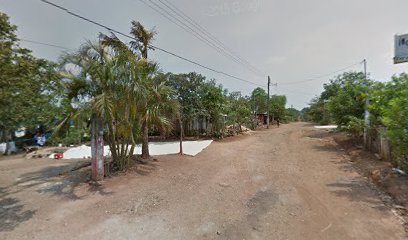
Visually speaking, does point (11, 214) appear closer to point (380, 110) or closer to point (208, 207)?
point (208, 207)

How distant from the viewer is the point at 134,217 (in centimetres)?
436

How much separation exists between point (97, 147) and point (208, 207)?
3.57 metres

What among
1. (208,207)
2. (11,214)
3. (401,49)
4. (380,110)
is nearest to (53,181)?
(11,214)

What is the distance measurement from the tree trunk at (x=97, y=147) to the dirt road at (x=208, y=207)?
45cm

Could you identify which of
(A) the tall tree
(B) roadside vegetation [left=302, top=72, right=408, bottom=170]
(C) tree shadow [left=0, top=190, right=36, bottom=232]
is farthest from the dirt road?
(A) the tall tree

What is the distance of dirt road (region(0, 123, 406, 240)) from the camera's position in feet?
12.2

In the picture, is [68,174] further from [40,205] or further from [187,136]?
[187,136]

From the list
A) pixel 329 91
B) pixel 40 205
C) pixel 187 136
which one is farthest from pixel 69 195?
pixel 329 91

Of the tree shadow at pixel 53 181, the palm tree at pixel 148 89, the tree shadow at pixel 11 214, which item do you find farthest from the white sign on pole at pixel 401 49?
the tree shadow at pixel 11 214

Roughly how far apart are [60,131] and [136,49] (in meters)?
4.09

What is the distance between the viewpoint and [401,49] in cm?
758

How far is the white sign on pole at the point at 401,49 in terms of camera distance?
7.51 metres

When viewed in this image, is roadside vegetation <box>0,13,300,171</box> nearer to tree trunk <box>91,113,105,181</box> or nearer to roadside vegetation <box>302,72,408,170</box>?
tree trunk <box>91,113,105,181</box>

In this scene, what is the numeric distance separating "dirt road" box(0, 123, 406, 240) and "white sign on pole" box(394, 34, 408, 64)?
4.07 meters
